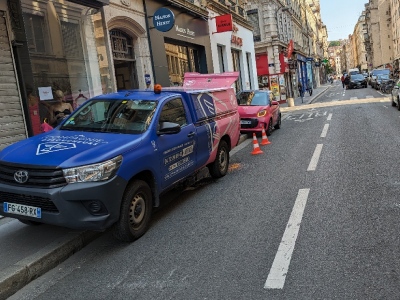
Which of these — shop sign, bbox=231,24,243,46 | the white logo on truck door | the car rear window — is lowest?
the white logo on truck door

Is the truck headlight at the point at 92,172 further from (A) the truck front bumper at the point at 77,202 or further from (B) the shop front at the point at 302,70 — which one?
(B) the shop front at the point at 302,70

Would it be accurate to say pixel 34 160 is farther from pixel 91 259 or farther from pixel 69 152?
pixel 91 259

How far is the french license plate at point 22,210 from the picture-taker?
4.42 m

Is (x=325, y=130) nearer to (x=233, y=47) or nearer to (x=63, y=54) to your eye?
(x=63, y=54)

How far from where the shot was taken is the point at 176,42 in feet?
59.1

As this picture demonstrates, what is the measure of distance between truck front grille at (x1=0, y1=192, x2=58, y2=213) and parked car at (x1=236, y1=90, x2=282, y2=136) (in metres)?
10.0

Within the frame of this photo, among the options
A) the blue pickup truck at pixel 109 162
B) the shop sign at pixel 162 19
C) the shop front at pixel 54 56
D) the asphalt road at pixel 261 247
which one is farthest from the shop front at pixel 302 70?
the blue pickup truck at pixel 109 162

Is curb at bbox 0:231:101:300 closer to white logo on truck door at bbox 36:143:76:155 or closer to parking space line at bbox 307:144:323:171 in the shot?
white logo on truck door at bbox 36:143:76:155

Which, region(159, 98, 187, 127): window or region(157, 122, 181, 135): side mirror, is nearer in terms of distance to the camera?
region(157, 122, 181, 135): side mirror

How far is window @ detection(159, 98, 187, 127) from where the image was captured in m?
5.97

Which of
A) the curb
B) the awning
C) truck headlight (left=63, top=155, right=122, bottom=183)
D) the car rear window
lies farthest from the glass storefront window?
truck headlight (left=63, top=155, right=122, bottom=183)

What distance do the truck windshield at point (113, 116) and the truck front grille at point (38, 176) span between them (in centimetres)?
125

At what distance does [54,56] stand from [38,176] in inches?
280

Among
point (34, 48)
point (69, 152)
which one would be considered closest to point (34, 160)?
point (69, 152)
